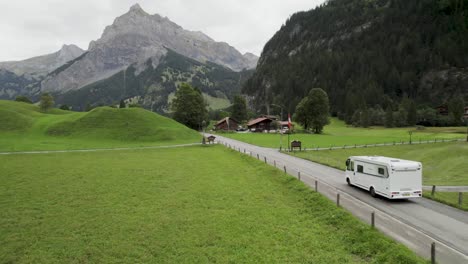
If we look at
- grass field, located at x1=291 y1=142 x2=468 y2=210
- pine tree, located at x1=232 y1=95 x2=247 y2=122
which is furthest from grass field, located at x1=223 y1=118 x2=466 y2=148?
pine tree, located at x1=232 y1=95 x2=247 y2=122

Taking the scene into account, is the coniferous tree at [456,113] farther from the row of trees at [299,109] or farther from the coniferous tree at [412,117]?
the row of trees at [299,109]

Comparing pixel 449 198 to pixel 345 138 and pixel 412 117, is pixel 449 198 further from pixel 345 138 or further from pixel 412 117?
pixel 412 117

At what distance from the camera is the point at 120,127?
87312 millimetres

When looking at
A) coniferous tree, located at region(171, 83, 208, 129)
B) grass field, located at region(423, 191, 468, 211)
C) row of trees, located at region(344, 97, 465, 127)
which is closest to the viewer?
grass field, located at region(423, 191, 468, 211)

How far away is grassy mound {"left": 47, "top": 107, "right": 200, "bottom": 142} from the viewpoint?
270 ft

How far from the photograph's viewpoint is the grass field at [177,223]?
1444 cm

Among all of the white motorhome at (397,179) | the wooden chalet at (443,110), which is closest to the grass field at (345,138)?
the white motorhome at (397,179)

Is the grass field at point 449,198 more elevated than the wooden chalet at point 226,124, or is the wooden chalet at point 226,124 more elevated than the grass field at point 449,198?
the wooden chalet at point 226,124

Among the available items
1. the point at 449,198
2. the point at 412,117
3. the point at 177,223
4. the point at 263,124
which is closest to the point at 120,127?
the point at 263,124

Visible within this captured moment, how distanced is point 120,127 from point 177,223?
75.8m

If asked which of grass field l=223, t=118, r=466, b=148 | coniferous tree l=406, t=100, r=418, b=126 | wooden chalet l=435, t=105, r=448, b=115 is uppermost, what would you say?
wooden chalet l=435, t=105, r=448, b=115

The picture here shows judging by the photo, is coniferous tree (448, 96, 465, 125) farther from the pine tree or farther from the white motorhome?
the white motorhome

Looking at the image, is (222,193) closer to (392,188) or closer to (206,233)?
(206,233)

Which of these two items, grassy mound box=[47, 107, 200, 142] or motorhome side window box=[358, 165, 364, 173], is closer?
motorhome side window box=[358, 165, 364, 173]
